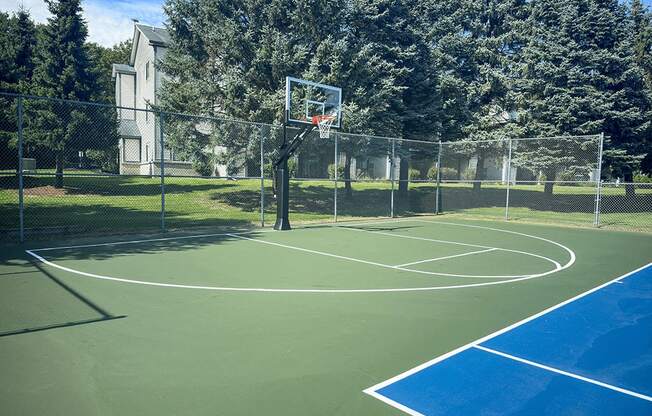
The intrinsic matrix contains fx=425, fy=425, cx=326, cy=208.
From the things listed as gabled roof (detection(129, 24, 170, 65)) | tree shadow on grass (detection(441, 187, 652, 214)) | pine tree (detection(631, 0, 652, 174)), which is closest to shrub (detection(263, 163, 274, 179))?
tree shadow on grass (detection(441, 187, 652, 214))

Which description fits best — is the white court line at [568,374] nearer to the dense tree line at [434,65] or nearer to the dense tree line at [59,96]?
the dense tree line at [434,65]

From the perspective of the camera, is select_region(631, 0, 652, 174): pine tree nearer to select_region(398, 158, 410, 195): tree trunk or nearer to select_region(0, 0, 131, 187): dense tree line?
select_region(398, 158, 410, 195): tree trunk

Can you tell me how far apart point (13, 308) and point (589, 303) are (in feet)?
25.3

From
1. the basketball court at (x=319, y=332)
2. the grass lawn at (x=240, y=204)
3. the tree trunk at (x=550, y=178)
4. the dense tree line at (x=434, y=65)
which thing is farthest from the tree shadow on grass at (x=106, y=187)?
the tree trunk at (x=550, y=178)

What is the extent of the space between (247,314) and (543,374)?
10.8ft

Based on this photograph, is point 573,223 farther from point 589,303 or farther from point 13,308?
point 13,308

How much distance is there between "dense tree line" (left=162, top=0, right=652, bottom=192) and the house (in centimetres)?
1016

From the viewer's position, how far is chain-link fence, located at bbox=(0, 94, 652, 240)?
16281 millimetres

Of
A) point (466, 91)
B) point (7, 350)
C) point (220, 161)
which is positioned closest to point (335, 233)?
point (220, 161)

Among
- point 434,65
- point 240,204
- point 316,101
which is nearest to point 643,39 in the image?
point 434,65

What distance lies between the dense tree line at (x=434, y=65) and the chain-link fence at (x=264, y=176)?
2.51 ft

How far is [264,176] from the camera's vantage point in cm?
1984

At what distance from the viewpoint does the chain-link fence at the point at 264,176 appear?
16.3m

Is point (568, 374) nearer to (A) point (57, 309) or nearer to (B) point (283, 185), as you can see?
(A) point (57, 309)
